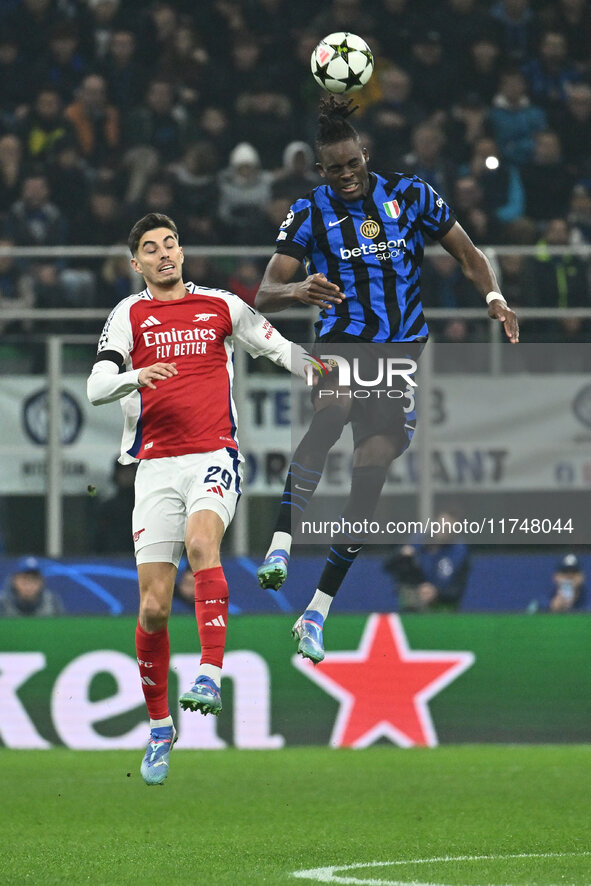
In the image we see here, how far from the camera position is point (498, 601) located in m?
12.8

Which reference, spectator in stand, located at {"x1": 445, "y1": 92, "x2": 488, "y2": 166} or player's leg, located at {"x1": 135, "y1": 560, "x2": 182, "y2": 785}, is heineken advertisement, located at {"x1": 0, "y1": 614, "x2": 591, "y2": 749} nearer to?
spectator in stand, located at {"x1": 445, "y1": 92, "x2": 488, "y2": 166}

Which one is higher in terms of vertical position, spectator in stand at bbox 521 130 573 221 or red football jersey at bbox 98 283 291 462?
spectator in stand at bbox 521 130 573 221

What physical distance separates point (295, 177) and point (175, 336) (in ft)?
20.2

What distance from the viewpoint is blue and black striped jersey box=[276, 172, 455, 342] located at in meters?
7.89

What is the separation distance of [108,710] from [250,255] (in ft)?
12.1

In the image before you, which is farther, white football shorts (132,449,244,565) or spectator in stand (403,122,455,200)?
spectator in stand (403,122,455,200)

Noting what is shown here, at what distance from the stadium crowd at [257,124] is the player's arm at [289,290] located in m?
4.63

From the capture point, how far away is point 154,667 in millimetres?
8062

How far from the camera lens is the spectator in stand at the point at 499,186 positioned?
14.3 metres

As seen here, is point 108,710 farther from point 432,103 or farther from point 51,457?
point 432,103

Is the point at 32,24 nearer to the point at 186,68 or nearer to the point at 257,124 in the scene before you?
the point at 186,68

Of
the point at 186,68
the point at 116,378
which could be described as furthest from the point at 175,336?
the point at 186,68

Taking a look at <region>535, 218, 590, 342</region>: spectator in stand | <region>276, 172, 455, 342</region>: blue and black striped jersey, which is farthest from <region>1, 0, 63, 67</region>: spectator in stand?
<region>276, 172, 455, 342</region>: blue and black striped jersey

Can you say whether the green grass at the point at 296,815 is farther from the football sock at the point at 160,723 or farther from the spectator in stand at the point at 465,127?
the spectator in stand at the point at 465,127
